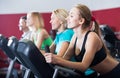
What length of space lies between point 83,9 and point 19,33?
149 inches

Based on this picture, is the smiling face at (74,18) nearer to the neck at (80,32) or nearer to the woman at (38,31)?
the neck at (80,32)

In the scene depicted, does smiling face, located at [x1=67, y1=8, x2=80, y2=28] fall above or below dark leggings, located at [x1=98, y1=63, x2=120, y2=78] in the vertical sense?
above

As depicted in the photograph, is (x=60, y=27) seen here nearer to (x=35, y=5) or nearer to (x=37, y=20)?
(x=37, y=20)

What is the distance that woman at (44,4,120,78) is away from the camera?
1.96 meters

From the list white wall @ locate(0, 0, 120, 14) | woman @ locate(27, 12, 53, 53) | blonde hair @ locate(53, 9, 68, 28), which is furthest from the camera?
white wall @ locate(0, 0, 120, 14)

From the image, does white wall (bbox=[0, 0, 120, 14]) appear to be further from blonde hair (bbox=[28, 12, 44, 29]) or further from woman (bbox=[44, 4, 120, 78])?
woman (bbox=[44, 4, 120, 78])

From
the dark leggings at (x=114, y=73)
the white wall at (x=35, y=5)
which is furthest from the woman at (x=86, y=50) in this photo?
the white wall at (x=35, y=5)

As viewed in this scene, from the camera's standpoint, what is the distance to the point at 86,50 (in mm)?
1981

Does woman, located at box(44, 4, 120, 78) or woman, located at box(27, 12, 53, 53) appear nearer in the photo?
woman, located at box(44, 4, 120, 78)

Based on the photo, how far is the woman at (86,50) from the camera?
1.96 meters

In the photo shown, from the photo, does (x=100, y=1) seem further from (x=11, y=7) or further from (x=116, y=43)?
(x=11, y=7)

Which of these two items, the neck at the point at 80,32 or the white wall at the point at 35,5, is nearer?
the neck at the point at 80,32

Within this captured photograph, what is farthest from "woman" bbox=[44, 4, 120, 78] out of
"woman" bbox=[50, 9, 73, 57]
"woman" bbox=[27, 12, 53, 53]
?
"woman" bbox=[27, 12, 53, 53]

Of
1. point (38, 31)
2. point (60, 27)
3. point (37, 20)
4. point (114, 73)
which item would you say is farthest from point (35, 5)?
point (114, 73)
